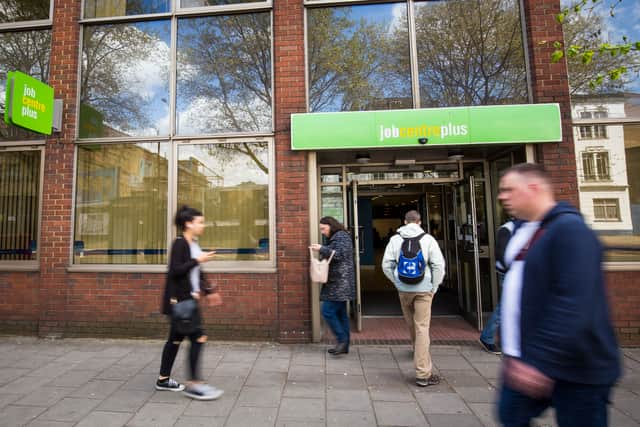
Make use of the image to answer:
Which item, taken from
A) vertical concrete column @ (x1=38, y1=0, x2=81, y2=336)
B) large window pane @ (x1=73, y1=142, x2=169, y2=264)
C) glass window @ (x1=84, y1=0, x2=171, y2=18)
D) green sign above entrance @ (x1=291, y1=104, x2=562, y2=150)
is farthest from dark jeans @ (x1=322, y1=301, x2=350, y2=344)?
glass window @ (x1=84, y1=0, x2=171, y2=18)

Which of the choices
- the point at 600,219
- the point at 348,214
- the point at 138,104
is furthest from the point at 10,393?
the point at 600,219

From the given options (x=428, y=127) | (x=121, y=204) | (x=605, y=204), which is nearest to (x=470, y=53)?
(x=428, y=127)

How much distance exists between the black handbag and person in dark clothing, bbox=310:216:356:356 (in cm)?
166

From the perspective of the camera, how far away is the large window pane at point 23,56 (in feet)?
19.0

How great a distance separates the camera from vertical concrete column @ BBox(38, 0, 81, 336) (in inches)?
209

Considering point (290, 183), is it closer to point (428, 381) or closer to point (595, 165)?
point (428, 381)

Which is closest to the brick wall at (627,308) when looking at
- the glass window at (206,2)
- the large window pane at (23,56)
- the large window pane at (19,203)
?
the glass window at (206,2)

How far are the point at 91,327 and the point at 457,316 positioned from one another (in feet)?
19.5

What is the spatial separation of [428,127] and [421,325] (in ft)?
8.75

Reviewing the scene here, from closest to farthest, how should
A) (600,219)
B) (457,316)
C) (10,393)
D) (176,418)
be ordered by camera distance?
(176,418) → (10,393) → (600,219) → (457,316)

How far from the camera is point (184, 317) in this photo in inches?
123

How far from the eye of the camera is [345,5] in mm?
5609

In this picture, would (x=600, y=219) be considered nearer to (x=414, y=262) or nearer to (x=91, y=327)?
(x=414, y=262)

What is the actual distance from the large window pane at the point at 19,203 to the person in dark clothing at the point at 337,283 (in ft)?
15.4
